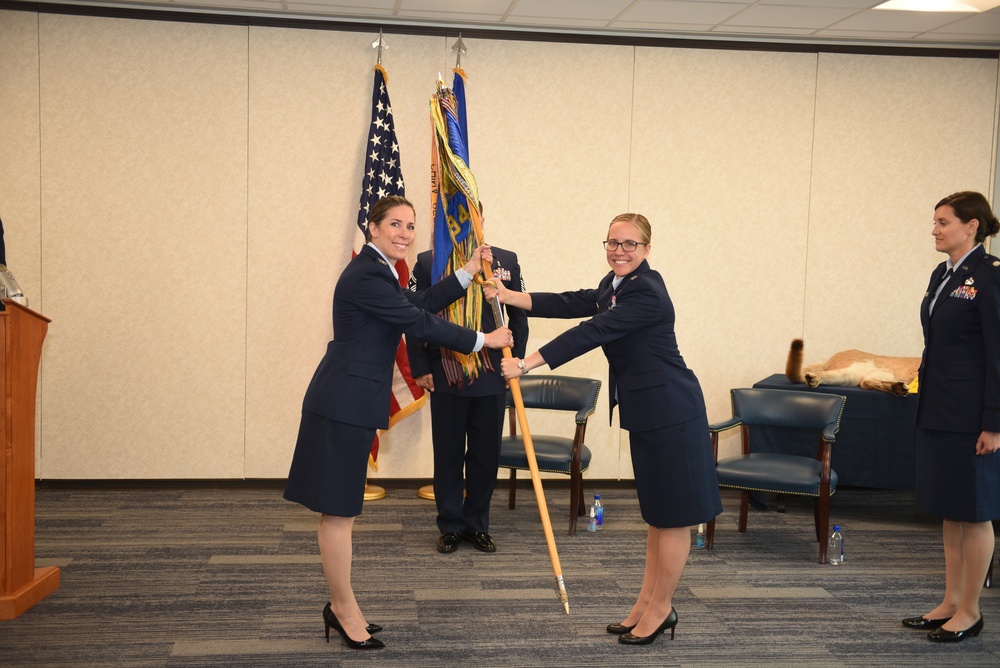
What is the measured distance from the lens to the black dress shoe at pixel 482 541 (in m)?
4.83

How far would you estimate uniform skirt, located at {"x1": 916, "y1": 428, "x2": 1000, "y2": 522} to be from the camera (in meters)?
3.61

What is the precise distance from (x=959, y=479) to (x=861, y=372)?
7.34 ft

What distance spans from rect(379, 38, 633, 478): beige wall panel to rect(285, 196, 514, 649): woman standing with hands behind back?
288 cm

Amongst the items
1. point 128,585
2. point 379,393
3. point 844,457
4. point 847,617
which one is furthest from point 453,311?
point 844,457

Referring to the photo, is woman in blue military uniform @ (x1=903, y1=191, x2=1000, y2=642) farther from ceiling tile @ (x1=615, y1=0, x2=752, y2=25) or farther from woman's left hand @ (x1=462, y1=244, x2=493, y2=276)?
ceiling tile @ (x1=615, y1=0, x2=752, y2=25)

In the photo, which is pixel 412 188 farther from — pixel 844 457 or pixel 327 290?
pixel 844 457

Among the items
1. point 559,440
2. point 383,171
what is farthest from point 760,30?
point 559,440

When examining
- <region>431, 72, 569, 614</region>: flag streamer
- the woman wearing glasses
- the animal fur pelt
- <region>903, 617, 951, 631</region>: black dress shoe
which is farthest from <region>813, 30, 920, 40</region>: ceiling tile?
<region>903, 617, 951, 631</region>: black dress shoe

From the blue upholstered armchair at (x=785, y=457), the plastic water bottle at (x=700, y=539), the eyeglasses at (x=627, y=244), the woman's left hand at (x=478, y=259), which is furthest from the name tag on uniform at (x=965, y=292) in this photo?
the plastic water bottle at (x=700, y=539)

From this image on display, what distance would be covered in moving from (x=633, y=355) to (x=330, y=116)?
3.47 meters

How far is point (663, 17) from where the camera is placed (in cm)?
590

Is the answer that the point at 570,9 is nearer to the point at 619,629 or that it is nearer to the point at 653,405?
the point at 653,405

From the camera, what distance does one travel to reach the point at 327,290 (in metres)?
6.21

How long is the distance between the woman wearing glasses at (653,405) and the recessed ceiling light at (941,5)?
3152 mm
